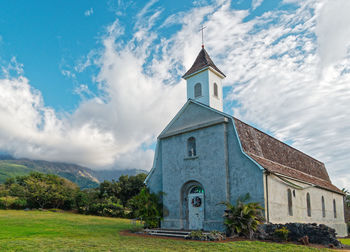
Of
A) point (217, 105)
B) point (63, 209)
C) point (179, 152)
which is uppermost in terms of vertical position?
point (217, 105)

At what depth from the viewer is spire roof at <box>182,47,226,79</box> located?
22.1m

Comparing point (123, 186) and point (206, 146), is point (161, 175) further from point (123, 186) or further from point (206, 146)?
point (123, 186)

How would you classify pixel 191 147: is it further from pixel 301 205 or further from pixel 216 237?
pixel 301 205

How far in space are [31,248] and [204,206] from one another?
34.2ft

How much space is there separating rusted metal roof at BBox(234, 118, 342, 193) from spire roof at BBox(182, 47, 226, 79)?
17.9 feet

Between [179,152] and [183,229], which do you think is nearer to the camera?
[183,229]

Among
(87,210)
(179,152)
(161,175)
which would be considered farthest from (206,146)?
(87,210)

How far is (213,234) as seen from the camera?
15.1 meters

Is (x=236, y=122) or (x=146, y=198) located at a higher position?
(x=236, y=122)

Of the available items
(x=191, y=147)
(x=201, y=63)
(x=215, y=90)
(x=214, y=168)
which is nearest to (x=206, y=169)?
(x=214, y=168)

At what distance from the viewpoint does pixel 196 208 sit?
62.1 feet

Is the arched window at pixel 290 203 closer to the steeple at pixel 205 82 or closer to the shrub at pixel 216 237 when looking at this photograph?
the shrub at pixel 216 237

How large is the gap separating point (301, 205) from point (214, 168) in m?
7.64

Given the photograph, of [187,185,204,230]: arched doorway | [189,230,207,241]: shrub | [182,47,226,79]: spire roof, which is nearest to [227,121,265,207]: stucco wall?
[187,185,204,230]: arched doorway
